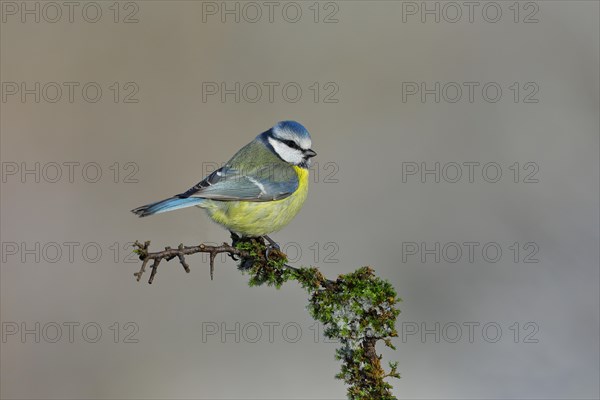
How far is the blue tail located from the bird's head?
1.70 feet

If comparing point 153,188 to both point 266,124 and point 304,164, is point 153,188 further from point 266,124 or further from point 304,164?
point 304,164

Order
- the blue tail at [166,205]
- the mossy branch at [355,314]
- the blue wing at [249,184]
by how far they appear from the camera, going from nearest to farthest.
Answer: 1. the mossy branch at [355,314]
2. the blue tail at [166,205]
3. the blue wing at [249,184]

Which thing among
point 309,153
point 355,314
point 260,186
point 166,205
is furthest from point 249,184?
point 355,314

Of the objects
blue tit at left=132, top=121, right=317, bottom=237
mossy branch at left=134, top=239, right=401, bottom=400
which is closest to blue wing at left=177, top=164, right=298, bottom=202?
blue tit at left=132, top=121, right=317, bottom=237

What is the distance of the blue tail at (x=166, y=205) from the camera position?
2146mm

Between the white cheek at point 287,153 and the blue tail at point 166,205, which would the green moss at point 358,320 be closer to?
the blue tail at point 166,205

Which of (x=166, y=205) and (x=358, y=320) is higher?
(x=166, y=205)

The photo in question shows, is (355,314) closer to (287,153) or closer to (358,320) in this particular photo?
(358,320)

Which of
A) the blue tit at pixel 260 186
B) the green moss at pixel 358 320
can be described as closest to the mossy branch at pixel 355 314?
the green moss at pixel 358 320

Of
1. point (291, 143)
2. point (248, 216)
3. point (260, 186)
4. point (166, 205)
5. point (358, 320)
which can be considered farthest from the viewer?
point (291, 143)

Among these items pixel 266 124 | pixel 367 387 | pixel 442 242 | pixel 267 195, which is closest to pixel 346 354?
pixel 367 387

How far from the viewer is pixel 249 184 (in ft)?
9.38

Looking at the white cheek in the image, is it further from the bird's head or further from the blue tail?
the blue tail

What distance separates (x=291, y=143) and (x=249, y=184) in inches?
11.3
